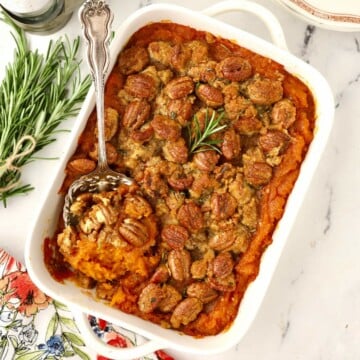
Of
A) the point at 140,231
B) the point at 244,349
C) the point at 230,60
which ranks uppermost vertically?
the point at 230,60

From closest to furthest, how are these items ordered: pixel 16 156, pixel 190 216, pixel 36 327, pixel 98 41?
1. pixel 98 41
2. pixel 190 216
3. pixel 16 156
4. pixel 36 327

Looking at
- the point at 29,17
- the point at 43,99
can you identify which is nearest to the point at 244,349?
the point at 43,99

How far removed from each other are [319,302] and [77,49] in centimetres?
138

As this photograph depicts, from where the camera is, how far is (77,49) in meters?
2.62

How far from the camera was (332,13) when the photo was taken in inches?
99.1

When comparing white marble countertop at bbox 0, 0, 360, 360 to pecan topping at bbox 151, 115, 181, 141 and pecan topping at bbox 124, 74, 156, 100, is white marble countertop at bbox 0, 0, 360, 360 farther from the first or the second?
pecan topping at bbox 151, 115, 181, 141

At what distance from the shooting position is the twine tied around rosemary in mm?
2475

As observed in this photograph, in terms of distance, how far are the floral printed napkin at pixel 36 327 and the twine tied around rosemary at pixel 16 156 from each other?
263 millimetres

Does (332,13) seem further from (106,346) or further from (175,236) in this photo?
(106,346)

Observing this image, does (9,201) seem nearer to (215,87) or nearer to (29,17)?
(29,17)

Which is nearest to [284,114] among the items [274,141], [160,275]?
[274,141]

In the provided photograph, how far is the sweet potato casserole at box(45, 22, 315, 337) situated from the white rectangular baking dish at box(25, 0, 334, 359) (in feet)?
0.11

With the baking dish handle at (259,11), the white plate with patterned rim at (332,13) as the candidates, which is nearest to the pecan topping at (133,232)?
the baking dish handle at (259,11)

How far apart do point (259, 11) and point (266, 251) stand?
0.85 meters
